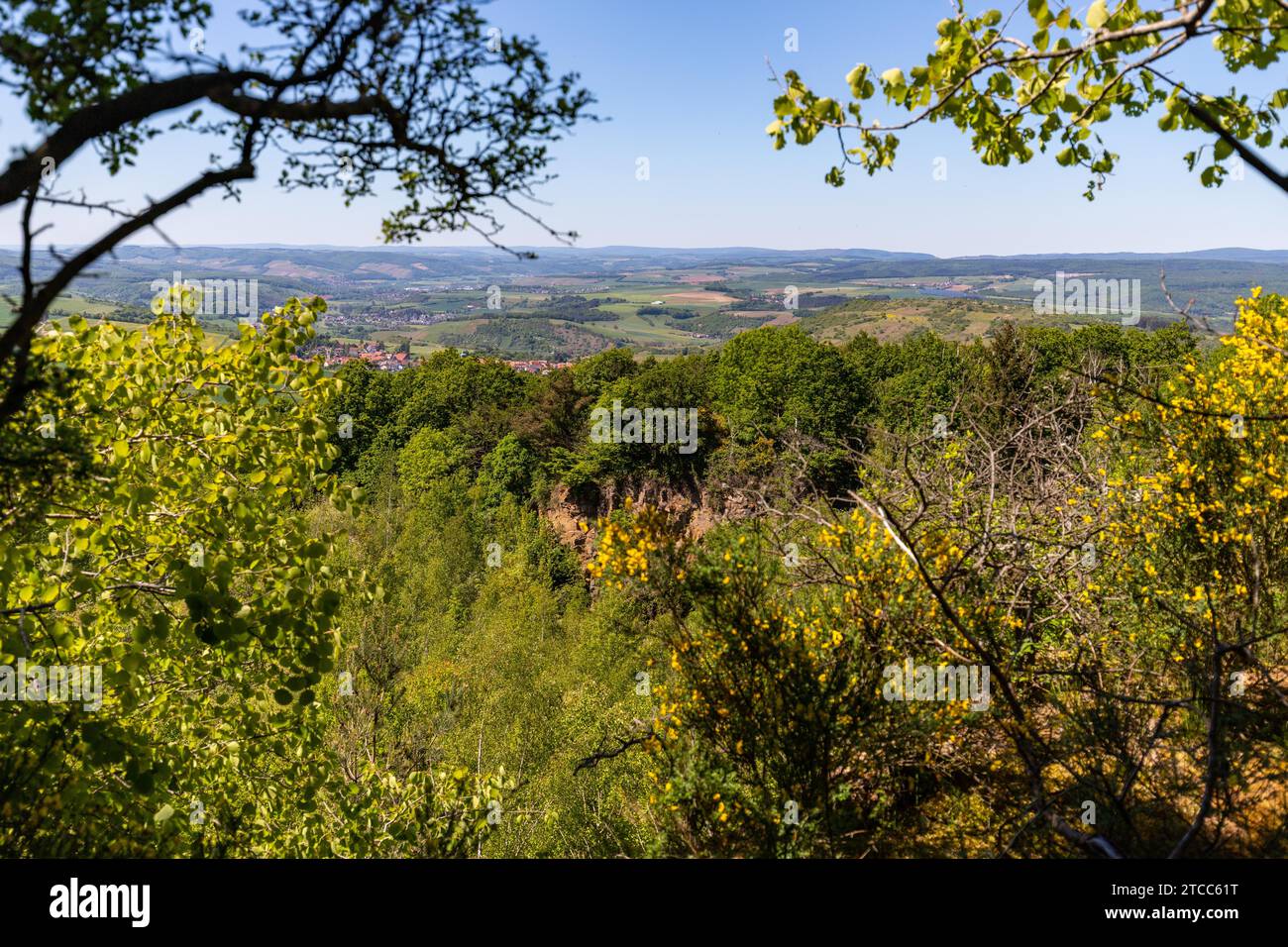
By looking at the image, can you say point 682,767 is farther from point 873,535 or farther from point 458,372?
point 458,372

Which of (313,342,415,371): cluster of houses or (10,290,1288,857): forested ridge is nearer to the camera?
(10,290,1288,857): forested ridge

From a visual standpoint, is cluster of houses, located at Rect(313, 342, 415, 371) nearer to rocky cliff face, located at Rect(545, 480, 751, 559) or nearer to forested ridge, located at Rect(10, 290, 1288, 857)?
rocky cliff face, located at Rect(545, 480, 751, 559)

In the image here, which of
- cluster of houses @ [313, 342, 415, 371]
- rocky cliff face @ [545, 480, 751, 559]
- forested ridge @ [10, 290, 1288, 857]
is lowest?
rocky cliff face @ [545, 480, 751, 559]

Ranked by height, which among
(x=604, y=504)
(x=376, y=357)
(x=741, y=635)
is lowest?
(x=604, y=504)

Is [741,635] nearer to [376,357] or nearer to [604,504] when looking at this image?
[604,504]

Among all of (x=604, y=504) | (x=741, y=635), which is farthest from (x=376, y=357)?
(x=741, y=635)

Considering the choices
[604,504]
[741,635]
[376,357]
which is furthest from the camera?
[376,357]

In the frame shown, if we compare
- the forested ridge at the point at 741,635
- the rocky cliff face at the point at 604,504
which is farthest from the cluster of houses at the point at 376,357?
the forested ridge at the point at 741,635

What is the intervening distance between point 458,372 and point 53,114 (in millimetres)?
38951

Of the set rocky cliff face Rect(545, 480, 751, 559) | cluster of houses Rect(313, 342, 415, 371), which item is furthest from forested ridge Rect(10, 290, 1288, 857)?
cluster of houses Rect(313, 342, 415, 371)

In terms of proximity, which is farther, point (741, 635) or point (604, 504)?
point (604, 504)

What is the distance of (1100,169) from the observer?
3391 mm

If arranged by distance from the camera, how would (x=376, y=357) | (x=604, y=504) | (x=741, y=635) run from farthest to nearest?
(x=376, y=357)
(x=604, y=504)
(x=741, y=635)
